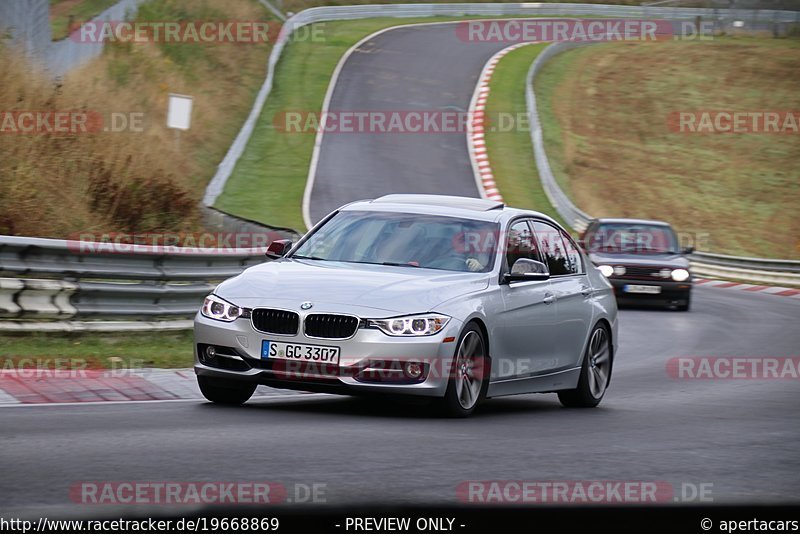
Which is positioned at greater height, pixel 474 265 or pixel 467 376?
pixel 474 265

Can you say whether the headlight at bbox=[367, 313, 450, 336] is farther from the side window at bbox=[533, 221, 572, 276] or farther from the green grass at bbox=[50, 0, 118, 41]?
the green grass at bbox=[50, 0, 118, 41]

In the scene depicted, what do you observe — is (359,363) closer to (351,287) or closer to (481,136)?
(351,287)

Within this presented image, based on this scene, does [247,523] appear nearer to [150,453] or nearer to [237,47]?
[150,453]

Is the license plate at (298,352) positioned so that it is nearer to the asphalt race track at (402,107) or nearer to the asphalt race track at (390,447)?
the asphalt race track at (390,447)

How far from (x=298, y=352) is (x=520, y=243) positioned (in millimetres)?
2515

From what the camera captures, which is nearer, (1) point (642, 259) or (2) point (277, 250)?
(2) point (277, 250)

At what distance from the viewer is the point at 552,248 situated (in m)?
11.9

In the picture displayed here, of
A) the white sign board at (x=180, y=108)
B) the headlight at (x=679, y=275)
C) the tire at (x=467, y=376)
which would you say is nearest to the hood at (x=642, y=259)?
the headlight at (x=679, y=275)

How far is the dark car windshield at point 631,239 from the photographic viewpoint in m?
25.2

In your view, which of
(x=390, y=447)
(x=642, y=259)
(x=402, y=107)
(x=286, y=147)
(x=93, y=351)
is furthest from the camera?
(x=402, y=107)

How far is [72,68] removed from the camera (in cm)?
2819

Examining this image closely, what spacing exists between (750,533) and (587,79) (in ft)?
157

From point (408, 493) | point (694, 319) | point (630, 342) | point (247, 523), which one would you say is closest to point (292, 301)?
point (408, 493)

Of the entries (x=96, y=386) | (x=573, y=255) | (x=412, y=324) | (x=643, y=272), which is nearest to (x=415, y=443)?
(x=412, y=324)
